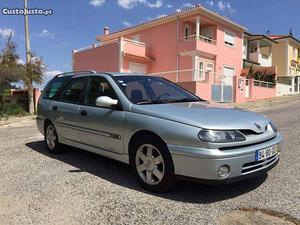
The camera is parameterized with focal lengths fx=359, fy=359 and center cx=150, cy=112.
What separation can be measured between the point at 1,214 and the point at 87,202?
3.20 ft

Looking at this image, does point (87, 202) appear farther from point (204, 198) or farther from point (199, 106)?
point (199, 106)

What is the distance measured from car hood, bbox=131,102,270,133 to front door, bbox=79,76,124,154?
0.42m

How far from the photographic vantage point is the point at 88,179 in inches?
210

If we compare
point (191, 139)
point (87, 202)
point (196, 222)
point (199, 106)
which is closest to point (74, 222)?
point (87, 202)

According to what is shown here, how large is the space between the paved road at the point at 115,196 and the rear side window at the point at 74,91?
46.0 inches

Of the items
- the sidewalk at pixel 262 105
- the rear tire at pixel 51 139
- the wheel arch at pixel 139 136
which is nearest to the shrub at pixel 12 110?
the rear tire at pixel 51 139

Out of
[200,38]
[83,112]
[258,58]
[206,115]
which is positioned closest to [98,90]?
[83,112]

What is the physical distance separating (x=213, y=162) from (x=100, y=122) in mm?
2114

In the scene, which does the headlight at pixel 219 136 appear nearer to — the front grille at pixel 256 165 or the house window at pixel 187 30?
the front grille at pixel 256 165

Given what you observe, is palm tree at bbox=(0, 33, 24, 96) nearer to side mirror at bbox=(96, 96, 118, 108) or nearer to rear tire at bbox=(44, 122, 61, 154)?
rear tire at bbox=(44, 122, 61, 154)

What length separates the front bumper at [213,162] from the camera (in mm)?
4059

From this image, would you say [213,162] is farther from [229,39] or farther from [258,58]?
[258,58]

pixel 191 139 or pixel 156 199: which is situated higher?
pixel 191 139

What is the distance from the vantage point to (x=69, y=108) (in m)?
6.43
